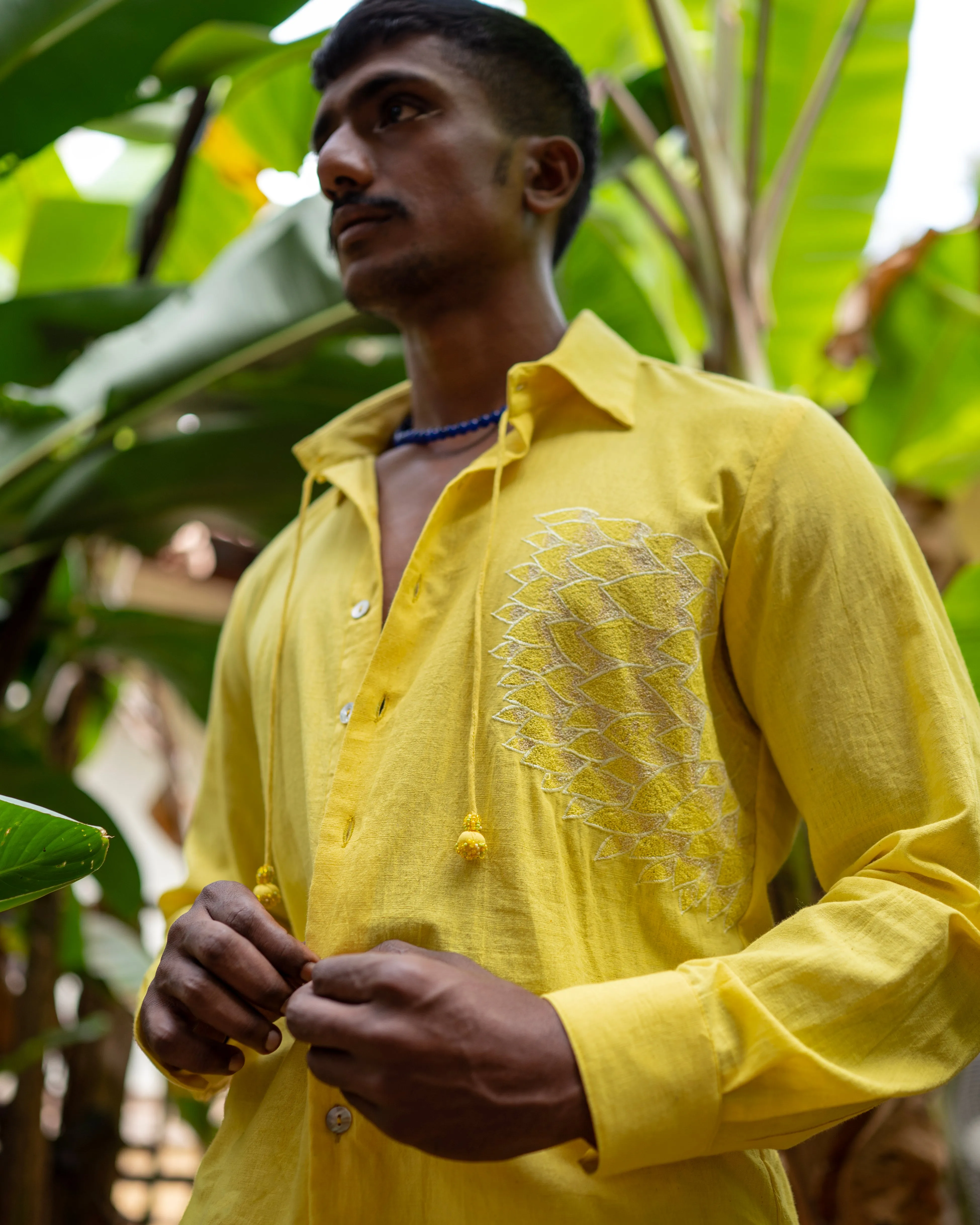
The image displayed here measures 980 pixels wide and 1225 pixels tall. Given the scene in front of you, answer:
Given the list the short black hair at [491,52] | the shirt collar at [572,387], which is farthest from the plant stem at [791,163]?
the shirt collar at [572,387]

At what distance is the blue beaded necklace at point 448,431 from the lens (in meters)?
0.91

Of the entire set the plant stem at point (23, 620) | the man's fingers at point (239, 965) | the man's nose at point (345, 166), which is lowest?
the plant stem at point (23, 620)

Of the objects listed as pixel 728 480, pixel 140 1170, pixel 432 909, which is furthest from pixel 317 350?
pixel 140 1170

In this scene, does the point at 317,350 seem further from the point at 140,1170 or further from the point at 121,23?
the point at 140,1170

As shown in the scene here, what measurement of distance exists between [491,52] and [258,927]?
2.35 feet

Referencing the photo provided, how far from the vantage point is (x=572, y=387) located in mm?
836

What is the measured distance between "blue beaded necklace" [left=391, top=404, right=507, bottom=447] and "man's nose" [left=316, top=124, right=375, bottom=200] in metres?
0.20

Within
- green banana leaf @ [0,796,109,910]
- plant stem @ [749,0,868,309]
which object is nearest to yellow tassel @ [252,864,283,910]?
green banana leaf @ [0,796,109,910]

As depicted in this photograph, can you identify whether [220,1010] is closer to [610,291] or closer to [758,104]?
[610,291]

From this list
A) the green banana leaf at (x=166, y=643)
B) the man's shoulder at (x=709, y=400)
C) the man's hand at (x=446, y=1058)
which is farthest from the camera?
the green banana leaf at (x=166, y=643)

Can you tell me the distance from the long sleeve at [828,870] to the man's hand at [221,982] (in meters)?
0.18

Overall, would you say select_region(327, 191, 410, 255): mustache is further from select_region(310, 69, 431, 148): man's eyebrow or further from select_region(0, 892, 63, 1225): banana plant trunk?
select_region(0, 892, 63, 1225): banana plant trunk

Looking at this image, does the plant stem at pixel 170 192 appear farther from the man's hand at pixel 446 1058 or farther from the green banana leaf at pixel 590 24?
the man's hand at pixel 446 1058

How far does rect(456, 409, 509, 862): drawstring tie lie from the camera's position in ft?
2.14
